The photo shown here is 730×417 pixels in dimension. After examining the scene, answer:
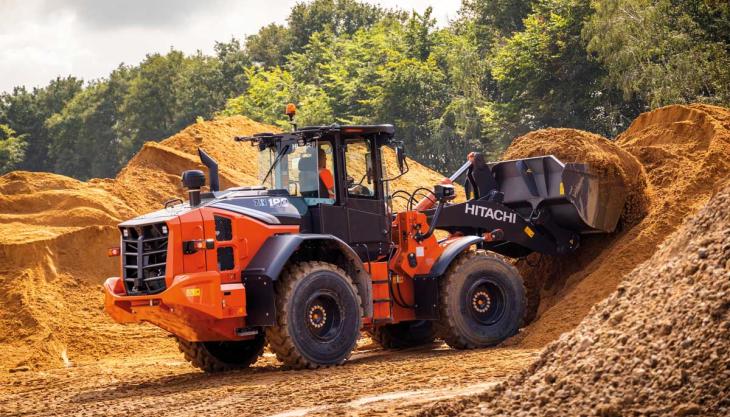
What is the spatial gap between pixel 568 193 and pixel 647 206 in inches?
50.9

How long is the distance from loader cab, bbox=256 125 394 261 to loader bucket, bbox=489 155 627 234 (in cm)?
260

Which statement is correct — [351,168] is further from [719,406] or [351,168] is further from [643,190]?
[719,406]

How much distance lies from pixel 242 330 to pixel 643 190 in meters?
6.56

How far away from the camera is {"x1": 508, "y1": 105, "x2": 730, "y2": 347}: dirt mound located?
1473 centimetres

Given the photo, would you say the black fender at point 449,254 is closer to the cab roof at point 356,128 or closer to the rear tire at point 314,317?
the rear tire at point 314,317

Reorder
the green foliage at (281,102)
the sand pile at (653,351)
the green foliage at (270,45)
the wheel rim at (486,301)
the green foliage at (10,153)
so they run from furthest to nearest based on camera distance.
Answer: the green foliage at (270,45) → the green foliage at (10,153) → the green foliage at (281,102) → the wheel rim at (486,301) → the sand pile at (653,351)

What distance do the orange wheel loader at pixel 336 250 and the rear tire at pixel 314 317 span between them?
0.02 m

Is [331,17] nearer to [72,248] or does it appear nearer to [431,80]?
[431,80]

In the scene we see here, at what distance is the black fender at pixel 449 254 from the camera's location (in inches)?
575

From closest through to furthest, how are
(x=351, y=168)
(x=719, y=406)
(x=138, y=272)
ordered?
(x=719, y=406) < (x=138, y=272) < (x=351, y=168)

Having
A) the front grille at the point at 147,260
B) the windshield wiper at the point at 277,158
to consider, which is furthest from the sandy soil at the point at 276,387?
the windshield wiper at the point at 277,158

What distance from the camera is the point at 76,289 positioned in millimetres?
20531

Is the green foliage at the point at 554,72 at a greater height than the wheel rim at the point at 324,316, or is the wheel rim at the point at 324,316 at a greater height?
the green foliage at the point at 554,72

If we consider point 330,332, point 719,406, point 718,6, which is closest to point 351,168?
point 330,332
